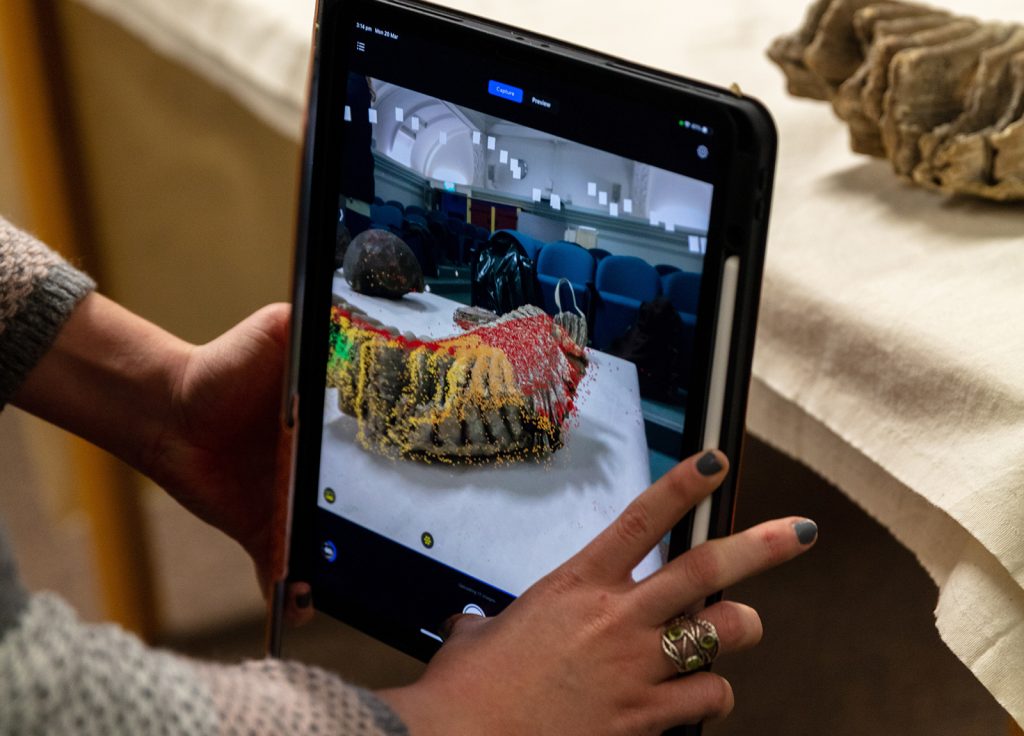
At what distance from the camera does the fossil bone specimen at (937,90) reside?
1.64 ft

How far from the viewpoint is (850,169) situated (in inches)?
23.6

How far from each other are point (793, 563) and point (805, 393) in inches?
4.2

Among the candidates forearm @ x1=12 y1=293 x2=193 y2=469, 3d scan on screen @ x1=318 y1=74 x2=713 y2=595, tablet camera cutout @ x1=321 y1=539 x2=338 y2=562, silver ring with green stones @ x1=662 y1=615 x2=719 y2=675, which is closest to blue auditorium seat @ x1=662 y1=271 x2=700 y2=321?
3d scan on screen @ x1=318 y1=74 x2=713 y2=595

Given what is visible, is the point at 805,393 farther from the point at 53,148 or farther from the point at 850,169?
the point at 53,148

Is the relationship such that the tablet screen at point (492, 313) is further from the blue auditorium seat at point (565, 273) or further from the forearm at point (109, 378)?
the forearm at point (109, 378)

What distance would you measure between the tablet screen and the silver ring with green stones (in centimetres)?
2

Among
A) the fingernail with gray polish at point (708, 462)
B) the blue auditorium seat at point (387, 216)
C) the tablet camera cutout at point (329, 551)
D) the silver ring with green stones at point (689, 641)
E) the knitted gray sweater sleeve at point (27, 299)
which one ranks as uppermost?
the blue auditorium seat at point (387, 216)

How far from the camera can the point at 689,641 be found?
0.37 m

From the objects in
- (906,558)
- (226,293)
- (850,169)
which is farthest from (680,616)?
(226,293)

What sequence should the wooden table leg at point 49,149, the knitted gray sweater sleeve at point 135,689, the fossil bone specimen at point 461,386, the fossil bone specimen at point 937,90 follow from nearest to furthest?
the knitted gray sweater sleeve at point 135,689, the fossil bone specimen at point 461,386, the fossil bone specimen at point 937,90, the wooden table leg at point 49,149

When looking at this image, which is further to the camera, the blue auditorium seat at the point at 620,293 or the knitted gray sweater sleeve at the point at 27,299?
the knitted gray sweater sleeve at the point at 27,299

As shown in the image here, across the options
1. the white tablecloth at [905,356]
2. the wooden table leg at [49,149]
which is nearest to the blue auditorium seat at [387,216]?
the white tablecloth at [905,356]

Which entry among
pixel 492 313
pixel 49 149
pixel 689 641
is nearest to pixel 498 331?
pixel 492 313

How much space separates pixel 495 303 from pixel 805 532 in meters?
0.13
